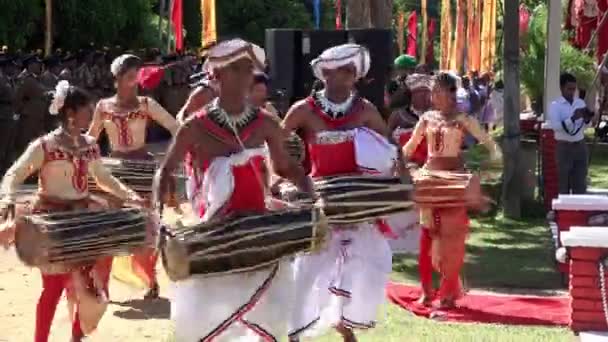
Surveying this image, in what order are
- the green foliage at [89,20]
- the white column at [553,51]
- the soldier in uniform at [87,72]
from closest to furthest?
1. the white column at [553,51]
2. the soldier in uniform at [87,72]
3. the green foliage at [89,20]

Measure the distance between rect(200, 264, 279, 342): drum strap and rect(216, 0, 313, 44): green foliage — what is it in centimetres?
4395

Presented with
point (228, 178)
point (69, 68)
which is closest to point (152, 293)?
point (228, 178)

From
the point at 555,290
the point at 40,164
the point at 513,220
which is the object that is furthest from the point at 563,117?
the point at 40,164

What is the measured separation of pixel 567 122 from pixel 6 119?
8.07 metres

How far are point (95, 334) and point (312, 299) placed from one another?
1767 mm

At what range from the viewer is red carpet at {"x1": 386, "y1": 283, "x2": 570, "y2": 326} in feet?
28.7

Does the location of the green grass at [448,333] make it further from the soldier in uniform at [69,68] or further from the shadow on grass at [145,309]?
the soldier in uniform at [69,68]

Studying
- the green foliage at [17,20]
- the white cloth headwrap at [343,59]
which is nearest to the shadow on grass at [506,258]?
the white cloth headwrap at [343,59]

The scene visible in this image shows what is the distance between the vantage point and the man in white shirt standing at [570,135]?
12867 mm

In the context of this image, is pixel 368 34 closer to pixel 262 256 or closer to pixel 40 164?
pixel 40 164

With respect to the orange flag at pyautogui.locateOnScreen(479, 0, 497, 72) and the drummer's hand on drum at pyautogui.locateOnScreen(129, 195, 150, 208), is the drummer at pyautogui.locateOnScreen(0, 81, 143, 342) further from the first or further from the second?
the orange flag at pyautogui.locateOnScreen(479, 0, 497, 72)

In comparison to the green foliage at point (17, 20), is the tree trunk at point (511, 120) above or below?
below

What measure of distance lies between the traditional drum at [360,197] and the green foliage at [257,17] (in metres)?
42.8

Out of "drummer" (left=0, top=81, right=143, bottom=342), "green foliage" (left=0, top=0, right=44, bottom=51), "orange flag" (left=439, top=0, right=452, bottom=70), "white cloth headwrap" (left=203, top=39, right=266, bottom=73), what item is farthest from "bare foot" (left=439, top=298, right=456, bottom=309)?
"orange flag" (left=439, top=0, right=452, bottom=70)
